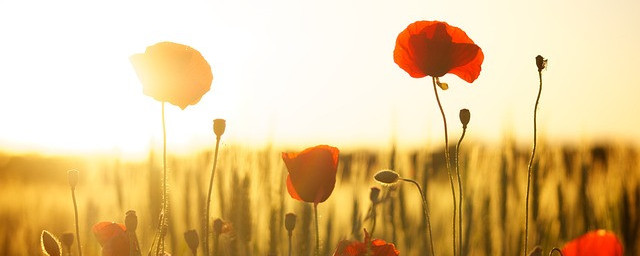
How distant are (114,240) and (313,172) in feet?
1.11

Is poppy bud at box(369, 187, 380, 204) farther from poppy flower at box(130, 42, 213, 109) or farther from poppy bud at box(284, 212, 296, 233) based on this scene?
poppy flower at box(130, 42, 213, 109)

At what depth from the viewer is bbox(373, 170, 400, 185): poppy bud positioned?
4.70 feet

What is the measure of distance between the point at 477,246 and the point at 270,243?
0.88 m

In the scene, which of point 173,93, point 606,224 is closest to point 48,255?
point 173,93

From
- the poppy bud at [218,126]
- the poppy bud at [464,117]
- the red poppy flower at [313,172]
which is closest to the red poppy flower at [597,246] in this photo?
the poppy bud at [464,117]

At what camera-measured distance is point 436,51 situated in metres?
1.53

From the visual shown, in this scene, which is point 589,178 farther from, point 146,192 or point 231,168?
point 146,192

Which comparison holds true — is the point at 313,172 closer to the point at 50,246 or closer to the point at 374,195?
the point at 374,195

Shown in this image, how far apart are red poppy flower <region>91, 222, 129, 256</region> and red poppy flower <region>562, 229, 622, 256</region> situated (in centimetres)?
69

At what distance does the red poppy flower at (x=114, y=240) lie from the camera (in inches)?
53.8

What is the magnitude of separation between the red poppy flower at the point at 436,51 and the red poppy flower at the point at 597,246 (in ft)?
1.15

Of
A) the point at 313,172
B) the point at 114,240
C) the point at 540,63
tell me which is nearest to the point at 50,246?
the point at 114,240

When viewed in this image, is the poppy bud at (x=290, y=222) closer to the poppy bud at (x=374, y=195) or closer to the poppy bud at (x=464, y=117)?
the poppy bud at (x=374, y=195)

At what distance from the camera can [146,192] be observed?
104 inches
